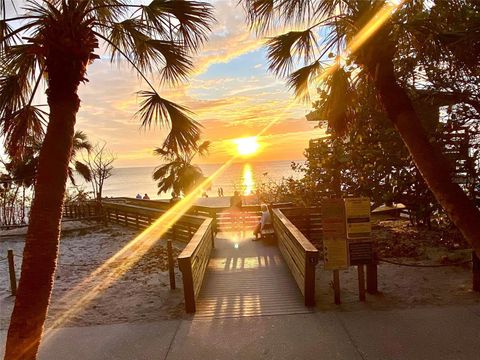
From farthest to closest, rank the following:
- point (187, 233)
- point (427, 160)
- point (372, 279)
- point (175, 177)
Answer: point (175, 177) < point (187, 233) < point (372, 279) < point (427, 160)

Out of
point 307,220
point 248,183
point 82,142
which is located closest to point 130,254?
point 307,220

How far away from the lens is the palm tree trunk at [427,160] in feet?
13.4

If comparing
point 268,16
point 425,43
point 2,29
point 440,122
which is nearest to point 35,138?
point 2,29

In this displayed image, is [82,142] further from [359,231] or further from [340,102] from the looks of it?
[359,231]

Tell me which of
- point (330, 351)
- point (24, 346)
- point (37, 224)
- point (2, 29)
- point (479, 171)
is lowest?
point (330, 351)

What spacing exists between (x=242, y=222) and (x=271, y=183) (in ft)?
26.7

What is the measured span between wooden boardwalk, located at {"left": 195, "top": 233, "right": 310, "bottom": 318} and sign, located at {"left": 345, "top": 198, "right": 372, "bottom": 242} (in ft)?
5.19

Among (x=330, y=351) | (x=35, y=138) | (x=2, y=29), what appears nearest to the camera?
(x=2, y=29)

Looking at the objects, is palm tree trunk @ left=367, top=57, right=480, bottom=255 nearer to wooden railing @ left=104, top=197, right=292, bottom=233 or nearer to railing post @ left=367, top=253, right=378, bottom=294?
railing post @ left=367, top=253, right=378, bottom=294

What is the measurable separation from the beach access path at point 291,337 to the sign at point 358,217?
1310 mm

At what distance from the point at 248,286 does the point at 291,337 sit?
2667mm

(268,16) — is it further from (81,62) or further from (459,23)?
(459,23)

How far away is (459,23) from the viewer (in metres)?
7.64

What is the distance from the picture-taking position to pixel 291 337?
5184 millimetres
